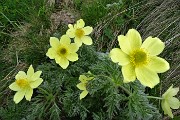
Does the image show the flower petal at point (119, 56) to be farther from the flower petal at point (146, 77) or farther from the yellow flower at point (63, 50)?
the yellow flower at point (63, 50)

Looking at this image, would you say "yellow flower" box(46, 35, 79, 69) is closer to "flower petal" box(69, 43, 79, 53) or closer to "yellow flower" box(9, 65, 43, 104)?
"flower petal" box(69, 43, 79, 53)

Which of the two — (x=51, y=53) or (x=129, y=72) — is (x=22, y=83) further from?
(x=129, y=72)

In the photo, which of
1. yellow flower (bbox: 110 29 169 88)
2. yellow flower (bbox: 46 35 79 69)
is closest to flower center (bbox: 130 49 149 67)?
yellow flower (bbox: 110 29 169 88)

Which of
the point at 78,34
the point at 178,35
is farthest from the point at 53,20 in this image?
the point at 178,35

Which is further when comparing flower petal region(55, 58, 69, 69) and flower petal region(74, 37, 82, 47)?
flower petal region(74, 37, 82, 47)

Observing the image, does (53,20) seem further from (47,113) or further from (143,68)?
(143,68)
